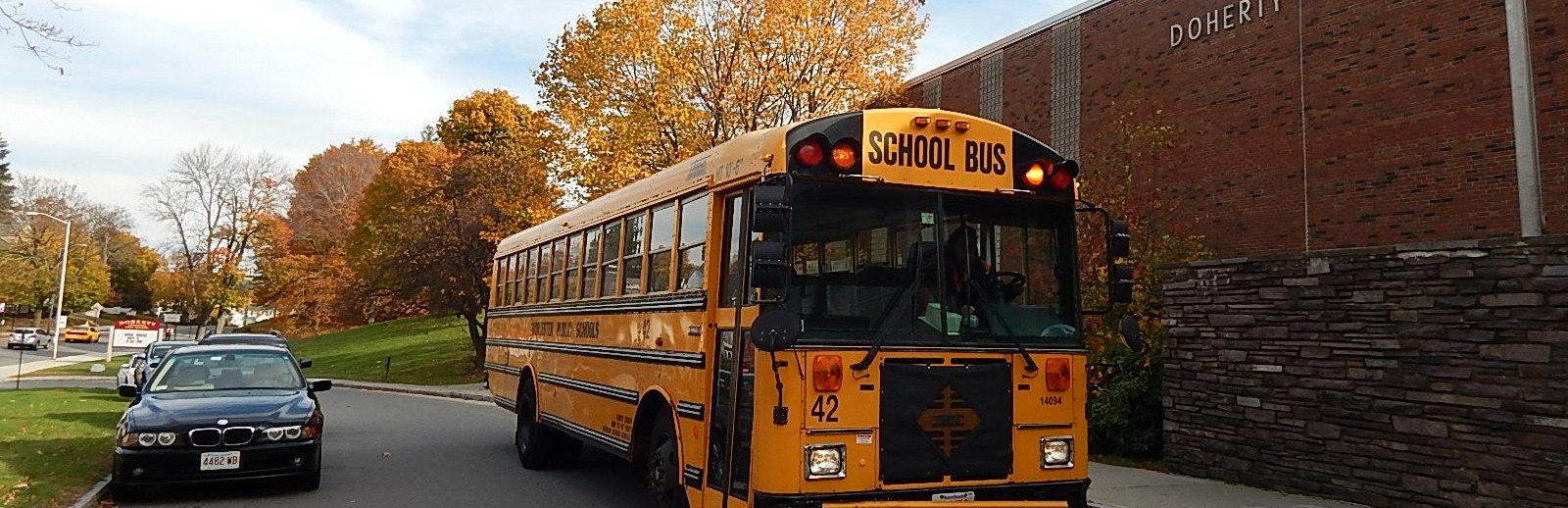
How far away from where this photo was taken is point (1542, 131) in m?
12.8

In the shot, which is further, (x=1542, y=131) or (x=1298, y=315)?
(x=1542, y=131)

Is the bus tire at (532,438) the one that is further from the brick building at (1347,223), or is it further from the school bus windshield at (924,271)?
the brick building at (1347,223)

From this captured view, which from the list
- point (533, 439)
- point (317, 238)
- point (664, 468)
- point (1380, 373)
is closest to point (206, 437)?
point (533, 439)

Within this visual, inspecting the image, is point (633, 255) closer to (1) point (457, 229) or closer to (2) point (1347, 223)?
(2) point (1347, 223)

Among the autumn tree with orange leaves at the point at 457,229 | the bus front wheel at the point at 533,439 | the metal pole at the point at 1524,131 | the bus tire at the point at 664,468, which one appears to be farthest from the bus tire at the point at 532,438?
the autumn tree with orange leaves at the point at 457,229

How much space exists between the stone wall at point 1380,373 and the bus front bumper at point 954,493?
11.6 ft

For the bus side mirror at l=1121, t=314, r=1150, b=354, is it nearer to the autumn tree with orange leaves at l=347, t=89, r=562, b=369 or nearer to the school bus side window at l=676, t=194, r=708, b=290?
the school bus side window at l=676, t=194, r=708, b=290

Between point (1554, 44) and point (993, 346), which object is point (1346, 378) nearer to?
point (993, 346)

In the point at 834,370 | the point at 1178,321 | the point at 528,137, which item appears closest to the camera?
the point at 834,370

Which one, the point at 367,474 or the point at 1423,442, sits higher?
the point at 1423,442

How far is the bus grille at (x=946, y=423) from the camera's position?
545cm

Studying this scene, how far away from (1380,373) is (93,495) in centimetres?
1071

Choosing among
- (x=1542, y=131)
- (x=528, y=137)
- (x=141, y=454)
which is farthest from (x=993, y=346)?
(x=528, y=137)

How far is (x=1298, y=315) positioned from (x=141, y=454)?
986 cm
